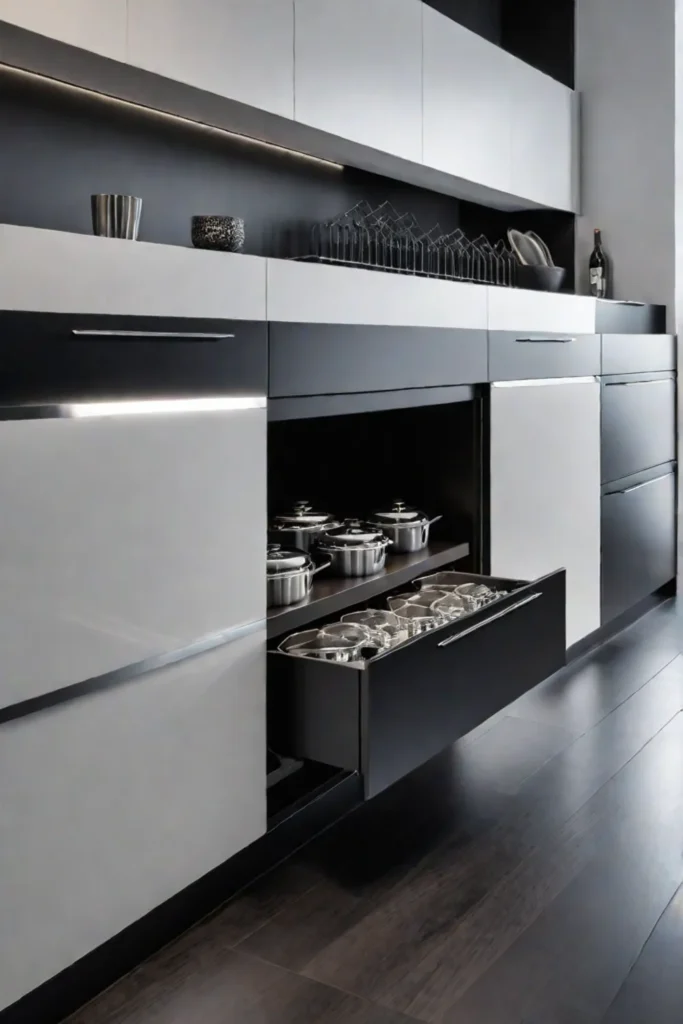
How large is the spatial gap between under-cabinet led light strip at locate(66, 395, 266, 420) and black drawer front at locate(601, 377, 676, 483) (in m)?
2.01

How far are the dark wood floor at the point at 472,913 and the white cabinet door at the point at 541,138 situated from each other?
2129 mm

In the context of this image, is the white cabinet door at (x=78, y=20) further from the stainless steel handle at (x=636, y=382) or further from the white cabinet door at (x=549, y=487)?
the stainless steel handle at (x=636, y=382)

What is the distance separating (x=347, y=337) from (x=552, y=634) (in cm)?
86

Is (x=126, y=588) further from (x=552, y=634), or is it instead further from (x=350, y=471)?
(x=350, y=471)

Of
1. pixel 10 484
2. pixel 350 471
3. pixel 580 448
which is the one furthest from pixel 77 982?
pixel 580 448

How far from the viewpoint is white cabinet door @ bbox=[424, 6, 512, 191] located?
3.00 m

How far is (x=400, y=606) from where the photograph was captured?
8.04 ft

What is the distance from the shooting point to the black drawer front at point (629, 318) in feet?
11.6

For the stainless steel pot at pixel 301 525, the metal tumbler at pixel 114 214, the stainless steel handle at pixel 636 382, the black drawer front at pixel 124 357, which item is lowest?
the stainless steel pot at pixel 301 525

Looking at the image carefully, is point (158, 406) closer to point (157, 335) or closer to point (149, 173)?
point (157, 335)

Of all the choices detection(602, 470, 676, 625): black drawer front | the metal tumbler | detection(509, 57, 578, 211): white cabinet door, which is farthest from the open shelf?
detection(509, 57, 578, 211): white cabinet door

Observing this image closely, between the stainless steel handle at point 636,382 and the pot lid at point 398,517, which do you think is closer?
the pot lid at point 398,517

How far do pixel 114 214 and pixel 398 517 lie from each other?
1.19m

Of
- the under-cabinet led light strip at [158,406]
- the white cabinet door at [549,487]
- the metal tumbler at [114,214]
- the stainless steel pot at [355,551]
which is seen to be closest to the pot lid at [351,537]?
the stainless steel pot at [355,551]
